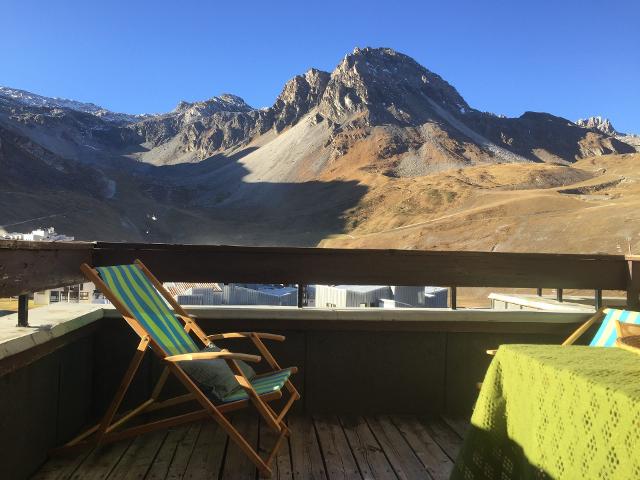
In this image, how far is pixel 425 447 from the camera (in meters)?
2.32

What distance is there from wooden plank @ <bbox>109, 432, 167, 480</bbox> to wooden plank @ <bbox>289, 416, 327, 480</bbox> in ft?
1.97

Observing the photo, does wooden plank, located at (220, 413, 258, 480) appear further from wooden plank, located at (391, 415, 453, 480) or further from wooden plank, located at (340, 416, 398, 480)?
wooden plank, located at (391, 415, 453, 480)

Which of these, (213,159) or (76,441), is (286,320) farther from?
(213,159)

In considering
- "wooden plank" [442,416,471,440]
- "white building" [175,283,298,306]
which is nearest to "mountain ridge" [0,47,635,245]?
"white building" [175,283,298,306]

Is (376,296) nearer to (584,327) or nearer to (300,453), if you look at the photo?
(584,327)

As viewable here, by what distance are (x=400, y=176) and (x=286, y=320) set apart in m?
54.3

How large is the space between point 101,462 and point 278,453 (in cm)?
73

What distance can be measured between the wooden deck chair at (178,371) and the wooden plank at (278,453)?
0.17ft

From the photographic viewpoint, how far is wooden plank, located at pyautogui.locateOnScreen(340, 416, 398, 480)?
204cm

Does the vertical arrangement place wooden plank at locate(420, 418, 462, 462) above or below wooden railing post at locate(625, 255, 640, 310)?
below

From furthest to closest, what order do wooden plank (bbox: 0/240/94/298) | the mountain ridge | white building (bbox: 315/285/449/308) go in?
the mountain ridge → white building (bbox: 315/285/449/308) → wooden plank (bbox: 0/240/94/298)

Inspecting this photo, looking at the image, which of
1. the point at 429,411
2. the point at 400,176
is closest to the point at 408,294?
the point at 429,411

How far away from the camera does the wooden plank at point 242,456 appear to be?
6.64ft

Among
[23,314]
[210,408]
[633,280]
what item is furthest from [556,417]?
[633,280]
